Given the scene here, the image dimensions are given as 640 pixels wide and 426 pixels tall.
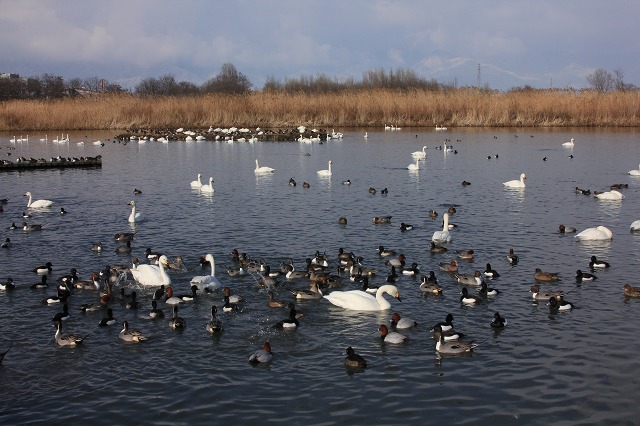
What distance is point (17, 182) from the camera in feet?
114

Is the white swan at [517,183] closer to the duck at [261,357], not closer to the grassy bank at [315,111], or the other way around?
the duck at [261,357]

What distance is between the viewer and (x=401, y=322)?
13281mm

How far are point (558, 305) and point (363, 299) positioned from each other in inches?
155

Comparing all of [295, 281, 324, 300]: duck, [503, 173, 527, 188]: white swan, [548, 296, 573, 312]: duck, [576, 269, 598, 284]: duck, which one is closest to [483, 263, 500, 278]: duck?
[576, 269, 598, 284]: duck

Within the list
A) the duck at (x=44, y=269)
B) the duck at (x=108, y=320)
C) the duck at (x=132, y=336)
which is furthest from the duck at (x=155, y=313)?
the duck at (x=44, y=269)

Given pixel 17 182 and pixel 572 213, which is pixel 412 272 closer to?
pixel 572 213

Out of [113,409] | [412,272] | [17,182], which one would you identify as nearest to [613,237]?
[412,272]

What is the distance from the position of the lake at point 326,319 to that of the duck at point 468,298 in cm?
16

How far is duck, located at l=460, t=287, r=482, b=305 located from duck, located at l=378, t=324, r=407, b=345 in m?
2.46

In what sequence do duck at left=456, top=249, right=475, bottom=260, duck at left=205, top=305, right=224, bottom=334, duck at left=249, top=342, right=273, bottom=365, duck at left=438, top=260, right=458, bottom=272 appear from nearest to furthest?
1. duck at left=249, top=342, right=273, bottom=365
2. duck at left=205, top=305, right=224, bottom=334
3. duck at left=438, top=260, right=458, bottom=272
4. duck at left=456, top=249, right=475, bottom=260

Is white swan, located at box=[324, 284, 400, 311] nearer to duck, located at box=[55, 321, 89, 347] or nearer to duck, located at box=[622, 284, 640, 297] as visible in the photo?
duck, located at box=[622, 284, 640, 297]

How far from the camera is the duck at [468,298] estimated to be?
48.1 ft

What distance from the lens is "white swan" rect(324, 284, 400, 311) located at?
14.5 metres

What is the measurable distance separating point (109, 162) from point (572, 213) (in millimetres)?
28331
